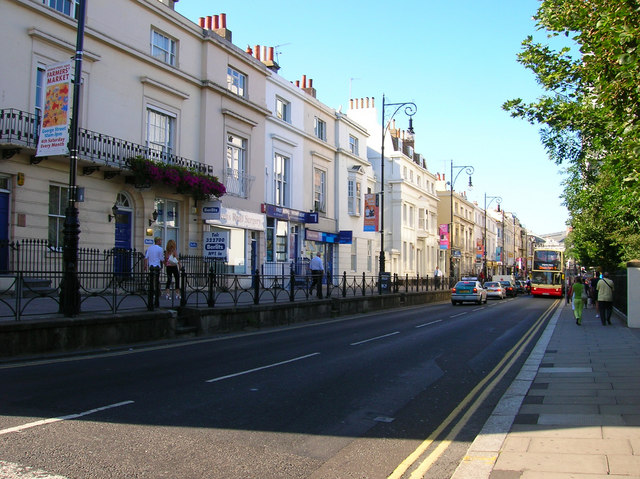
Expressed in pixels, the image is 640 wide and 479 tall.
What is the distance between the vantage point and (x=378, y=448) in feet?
18.4

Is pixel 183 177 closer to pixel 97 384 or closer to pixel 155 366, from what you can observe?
pixel 155 366

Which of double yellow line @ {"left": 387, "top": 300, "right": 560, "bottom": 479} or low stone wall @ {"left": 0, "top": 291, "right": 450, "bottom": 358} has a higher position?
low stone wall @ {"left": 0, "top": 291, "right": 450, "bottom": 358}

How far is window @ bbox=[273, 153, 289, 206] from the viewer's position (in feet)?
99.6

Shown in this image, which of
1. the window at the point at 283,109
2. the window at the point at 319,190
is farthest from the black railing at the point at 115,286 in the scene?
the window at the point at 283,109

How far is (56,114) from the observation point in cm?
1159

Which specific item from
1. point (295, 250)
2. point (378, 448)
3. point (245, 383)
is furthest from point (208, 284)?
point (295, 250)

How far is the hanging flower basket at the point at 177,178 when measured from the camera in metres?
19.5

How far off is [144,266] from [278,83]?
15.0 m

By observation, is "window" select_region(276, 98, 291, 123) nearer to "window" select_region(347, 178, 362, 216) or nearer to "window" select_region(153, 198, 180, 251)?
"window" select_region(347, 178, 362, 216)

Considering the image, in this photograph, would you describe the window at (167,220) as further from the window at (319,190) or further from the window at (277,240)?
the window at (319,190)

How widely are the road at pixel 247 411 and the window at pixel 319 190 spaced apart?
75.7 ft

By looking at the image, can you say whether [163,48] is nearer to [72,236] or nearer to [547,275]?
[72,236]

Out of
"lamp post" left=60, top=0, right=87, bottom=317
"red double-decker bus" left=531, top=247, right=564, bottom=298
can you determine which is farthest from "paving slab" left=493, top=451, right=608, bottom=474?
"red double-decker bus" left=531, top=247, right=564, bottom=298

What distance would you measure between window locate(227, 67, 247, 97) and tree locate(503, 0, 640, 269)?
1522 cm
